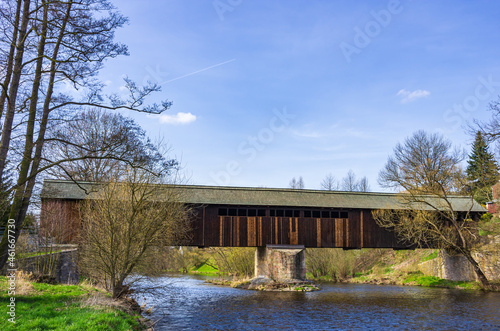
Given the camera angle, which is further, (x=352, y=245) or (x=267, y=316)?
(x=352, y=245)

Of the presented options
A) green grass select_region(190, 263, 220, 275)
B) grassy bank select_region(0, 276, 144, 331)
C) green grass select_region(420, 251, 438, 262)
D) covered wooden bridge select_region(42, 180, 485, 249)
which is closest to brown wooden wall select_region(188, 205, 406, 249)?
covered wooden bridge select_region(42, 180, 485, 249)

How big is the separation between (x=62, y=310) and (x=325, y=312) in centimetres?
947

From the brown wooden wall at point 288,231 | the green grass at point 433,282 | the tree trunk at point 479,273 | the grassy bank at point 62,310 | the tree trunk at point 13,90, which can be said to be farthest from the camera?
the green grass at point 433,282

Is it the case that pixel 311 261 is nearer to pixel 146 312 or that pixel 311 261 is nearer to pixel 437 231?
pixel 437 231

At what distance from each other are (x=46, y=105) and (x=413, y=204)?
22067 millimetres

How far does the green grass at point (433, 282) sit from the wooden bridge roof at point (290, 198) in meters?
4.58

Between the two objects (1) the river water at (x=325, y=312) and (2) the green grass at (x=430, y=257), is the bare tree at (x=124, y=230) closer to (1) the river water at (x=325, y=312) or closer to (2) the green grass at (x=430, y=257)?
(1) the river water at (x=325, y=312)

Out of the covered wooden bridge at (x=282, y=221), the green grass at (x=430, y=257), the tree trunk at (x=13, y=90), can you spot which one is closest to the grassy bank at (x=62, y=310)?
the tree trunk at (x=13, y=90)

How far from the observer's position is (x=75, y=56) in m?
9.88

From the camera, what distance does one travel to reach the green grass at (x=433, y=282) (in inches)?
940

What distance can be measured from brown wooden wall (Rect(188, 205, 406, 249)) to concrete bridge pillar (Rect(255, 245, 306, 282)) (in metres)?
0.54

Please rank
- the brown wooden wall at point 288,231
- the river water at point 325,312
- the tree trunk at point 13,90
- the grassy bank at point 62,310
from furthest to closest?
the brown wooden wall at point 288,231
the river water at point 325,312
the tree trunk at point 13,90
the grassy bank at point 62,310

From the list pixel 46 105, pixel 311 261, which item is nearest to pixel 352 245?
pixel 311 261

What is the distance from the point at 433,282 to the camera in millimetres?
26609
